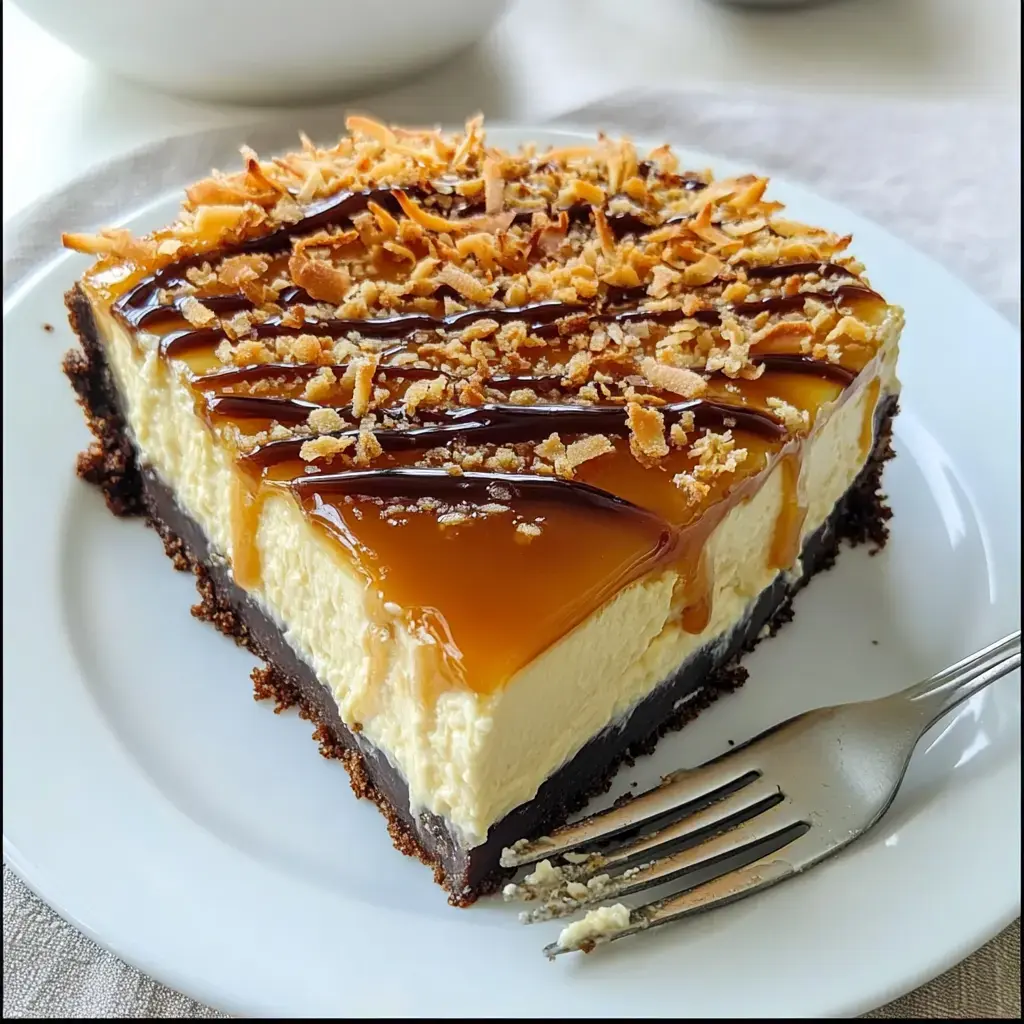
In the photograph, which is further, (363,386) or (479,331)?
(479,331)

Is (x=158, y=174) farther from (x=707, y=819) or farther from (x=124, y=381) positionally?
(x=707, y=819)

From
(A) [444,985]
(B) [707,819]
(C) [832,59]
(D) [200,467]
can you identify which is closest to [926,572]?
(B) [707,819]

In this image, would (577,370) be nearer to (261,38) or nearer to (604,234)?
(604,234)

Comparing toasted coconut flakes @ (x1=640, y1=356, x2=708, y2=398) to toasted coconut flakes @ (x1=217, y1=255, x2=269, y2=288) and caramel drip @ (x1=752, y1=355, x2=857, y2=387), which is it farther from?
toasted coconut flakes @ (x1=217, y1=255, x2=269, y2=288)

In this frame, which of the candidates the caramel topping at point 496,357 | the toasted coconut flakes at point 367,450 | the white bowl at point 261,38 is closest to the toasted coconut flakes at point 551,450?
the caramel topping at point 496,357

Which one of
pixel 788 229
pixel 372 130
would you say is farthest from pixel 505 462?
pixel 372 130

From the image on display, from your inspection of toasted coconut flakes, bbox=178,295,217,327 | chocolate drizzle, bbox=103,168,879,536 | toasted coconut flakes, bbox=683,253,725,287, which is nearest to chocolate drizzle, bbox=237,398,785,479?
chocolate drizzle, bbox=103,168,879,536
